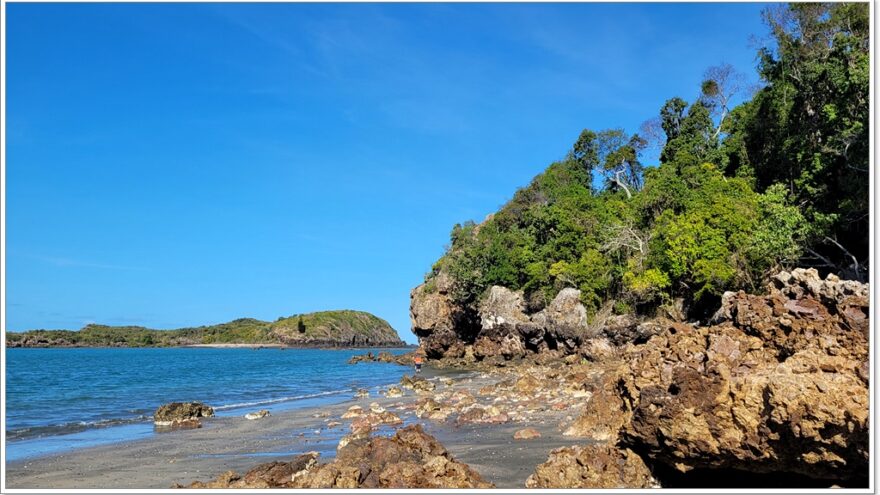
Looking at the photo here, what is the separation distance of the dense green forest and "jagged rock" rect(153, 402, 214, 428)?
83.1ft

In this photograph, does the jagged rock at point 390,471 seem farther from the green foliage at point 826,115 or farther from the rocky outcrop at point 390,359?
the rocky outcrop at point 390,359

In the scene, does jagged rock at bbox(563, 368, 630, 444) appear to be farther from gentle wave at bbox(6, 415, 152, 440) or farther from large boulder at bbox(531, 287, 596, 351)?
large boulder at bbox(531, 287, 596, 351)

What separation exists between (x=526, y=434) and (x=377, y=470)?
6.46 meters

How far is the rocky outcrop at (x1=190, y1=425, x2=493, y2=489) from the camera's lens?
29.9ft

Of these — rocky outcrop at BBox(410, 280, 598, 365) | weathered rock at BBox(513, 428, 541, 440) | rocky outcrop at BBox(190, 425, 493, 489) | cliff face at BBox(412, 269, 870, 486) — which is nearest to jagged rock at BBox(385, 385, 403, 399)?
weathered rock at BBox(513, 428, 541, 440)

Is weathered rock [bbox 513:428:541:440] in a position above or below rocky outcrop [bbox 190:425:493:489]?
below

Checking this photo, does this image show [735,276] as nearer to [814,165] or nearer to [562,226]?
[814,165]

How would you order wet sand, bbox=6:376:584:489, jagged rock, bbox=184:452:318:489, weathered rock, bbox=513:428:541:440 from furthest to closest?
weathered rock, bbox=513:428:541:440 → wet sand, bbox=6:376:584:489 → jagged rock, bbox=184:452:318:489

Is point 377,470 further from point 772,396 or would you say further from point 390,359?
point 390,359

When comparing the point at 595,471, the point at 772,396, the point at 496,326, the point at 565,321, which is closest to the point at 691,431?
the point at 772,396

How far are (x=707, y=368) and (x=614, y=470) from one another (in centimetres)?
191

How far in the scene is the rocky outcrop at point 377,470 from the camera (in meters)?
9.12

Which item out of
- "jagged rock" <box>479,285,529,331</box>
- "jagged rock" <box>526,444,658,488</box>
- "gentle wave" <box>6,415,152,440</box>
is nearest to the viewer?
"jagged rock" <box>526,444,658,488</box>

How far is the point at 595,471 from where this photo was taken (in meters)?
8.98
